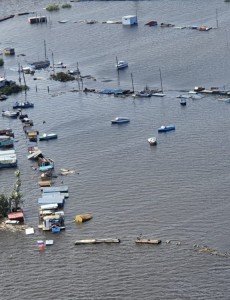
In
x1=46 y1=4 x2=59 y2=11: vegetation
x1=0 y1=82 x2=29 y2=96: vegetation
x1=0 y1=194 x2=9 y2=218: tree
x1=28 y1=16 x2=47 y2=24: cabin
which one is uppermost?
x1=46 y1=4 x2=59 y2=11: vegetation

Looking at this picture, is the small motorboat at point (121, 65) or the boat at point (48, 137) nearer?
the boat at point (48, 137)

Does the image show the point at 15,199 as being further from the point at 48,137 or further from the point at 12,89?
the point at 12,89

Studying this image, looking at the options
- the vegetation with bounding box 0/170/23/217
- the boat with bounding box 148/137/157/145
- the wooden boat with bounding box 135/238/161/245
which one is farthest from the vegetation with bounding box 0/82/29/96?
the wooden boat with bounding box 135/238/161/245

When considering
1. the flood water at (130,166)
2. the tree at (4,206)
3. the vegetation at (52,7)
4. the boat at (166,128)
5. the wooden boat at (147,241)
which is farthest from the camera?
the vegetation at (52,7)

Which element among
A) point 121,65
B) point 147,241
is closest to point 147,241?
point 147,241

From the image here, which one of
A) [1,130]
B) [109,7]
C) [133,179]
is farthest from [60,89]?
[109,7]

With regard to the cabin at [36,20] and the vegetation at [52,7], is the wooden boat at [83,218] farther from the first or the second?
the vegetation at [52,7]

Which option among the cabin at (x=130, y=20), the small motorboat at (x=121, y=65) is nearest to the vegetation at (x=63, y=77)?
the small motorboat at (x=121, y=65)

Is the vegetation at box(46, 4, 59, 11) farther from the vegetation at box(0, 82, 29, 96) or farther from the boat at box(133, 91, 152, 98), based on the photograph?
the boat at box(133, 91, 152, 98)
